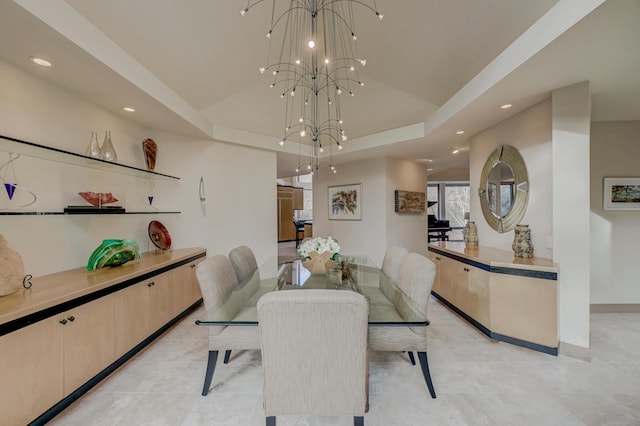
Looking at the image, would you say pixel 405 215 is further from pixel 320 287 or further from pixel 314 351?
pixel 314 351

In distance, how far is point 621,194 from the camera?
11.0ft

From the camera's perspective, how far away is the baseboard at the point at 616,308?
11.1ft

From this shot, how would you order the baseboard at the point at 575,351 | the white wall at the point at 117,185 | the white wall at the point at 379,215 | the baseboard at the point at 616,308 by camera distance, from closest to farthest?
the white wall at the point at 117,185, the baseboard at the point at 575,351, the baseboard at the point at 616,308, the white wall at the point at 379,215

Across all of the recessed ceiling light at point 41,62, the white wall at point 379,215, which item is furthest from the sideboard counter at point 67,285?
the white wall at point 379,215

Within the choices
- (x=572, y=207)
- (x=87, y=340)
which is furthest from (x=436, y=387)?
(x=87, y=340)

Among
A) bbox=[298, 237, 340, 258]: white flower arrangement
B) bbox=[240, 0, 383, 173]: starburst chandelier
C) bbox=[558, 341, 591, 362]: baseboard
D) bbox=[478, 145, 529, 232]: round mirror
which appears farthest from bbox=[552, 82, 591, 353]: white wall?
bbox=[298, 237, 340, 258]: white flower arrangement

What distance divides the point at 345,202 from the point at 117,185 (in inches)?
168

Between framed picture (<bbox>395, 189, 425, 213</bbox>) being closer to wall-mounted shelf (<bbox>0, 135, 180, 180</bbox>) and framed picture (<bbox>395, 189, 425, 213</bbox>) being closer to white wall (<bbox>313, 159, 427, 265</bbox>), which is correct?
white wall (<bbox>313, 159, 427, 265</bbox>)

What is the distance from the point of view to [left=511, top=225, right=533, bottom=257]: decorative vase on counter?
2715mm

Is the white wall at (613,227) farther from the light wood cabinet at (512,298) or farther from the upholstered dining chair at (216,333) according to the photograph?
the upholstered dining chair at (216,333)

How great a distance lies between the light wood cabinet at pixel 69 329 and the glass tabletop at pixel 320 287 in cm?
88

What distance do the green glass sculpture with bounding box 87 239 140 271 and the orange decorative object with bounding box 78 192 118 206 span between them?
0.40 m

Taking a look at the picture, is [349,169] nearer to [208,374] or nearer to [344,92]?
[344,92]

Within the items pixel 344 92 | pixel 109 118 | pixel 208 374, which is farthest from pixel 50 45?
pixel 344 92
